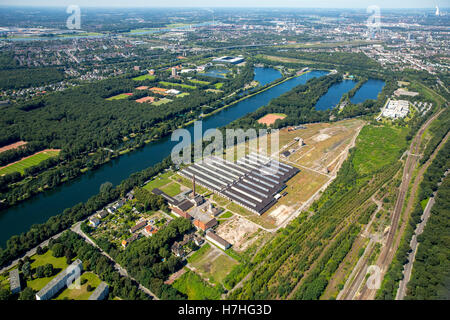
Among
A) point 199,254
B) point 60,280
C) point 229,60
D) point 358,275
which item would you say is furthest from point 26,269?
point 229,60

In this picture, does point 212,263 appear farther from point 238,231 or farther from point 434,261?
point 434,261

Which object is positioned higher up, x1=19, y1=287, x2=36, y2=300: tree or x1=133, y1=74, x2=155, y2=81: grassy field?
x1=133, y1=74, x2=155, y2=81: grassy field

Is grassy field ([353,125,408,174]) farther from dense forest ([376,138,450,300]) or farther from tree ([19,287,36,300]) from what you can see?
tree ([19,287,36,300])

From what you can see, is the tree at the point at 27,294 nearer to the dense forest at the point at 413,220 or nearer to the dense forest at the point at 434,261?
the dense forest at the point at 413,220

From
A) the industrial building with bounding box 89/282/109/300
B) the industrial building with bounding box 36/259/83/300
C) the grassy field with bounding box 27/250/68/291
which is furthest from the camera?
the grassy field with bounding box 27/250/68/291

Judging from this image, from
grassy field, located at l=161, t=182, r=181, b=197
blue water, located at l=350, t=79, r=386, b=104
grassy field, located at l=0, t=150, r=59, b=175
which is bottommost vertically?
grassy field, located at l=161, t=182, r=181, b=197

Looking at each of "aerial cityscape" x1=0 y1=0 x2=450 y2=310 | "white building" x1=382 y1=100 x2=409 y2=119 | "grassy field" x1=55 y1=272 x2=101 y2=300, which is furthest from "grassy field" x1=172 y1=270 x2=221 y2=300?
"white building" x1=382 y1=100 x2=409 y2=119

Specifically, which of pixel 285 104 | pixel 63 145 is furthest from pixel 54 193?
pixel 285 104

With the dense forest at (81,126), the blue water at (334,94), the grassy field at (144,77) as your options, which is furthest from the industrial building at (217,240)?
the grassy field at (144,77)
